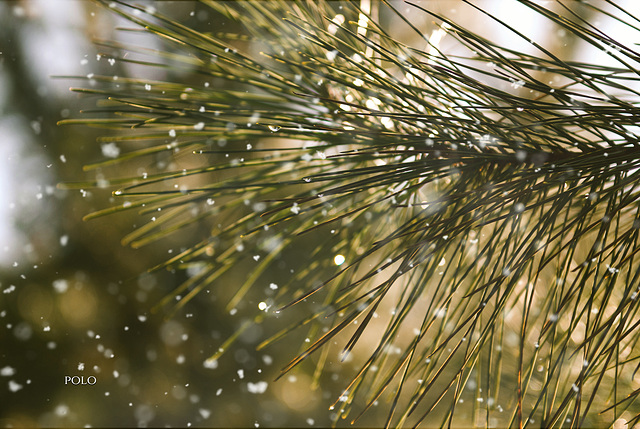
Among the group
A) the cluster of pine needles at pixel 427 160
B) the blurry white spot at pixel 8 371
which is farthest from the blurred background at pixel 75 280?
the cluster of pine needles at pixel 427 160

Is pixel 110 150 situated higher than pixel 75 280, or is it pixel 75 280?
pixel 110 150

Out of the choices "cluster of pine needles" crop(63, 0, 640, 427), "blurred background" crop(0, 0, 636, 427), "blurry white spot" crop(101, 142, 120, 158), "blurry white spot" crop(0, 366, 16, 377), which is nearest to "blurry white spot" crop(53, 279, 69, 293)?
"blurred background" crop(0, 0, 636, 427)

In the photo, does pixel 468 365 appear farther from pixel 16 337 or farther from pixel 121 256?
pixel 16 337

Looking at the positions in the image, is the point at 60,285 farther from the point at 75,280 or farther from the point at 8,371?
the point at 8,371

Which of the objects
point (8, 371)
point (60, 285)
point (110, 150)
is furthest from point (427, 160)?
point (8, 371)

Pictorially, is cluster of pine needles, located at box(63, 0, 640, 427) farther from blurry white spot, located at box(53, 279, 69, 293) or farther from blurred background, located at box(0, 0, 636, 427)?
blurry white spot, located at box(53, 279, 69, 293)

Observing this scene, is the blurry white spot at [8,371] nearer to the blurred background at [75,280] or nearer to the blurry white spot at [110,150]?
the blurred background at [75,280]

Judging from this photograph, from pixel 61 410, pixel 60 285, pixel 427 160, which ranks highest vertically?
pixel 427 160

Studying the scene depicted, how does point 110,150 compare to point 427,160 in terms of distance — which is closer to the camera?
point 427,160
